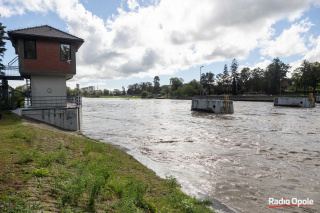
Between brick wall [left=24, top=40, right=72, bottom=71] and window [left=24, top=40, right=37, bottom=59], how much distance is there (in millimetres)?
316

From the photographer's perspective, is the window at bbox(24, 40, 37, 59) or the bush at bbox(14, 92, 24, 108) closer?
the window at bbox(24, 40, 37, 59)

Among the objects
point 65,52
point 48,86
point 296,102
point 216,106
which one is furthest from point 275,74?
point 48,86

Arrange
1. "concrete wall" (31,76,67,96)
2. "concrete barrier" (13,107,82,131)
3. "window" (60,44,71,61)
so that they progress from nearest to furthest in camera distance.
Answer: "concrete barrier" (13,107,82,131) → "concrete wall" (31,76,67,96) → "window" (60,44,71,61)

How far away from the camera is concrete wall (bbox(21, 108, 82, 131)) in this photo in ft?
56.3

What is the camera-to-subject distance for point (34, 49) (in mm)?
19172

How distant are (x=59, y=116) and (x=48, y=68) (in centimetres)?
532

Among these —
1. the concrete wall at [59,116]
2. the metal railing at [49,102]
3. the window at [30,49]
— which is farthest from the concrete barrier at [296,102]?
the window at [30,49]

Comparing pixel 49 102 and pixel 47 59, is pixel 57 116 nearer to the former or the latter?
pixel 49 102

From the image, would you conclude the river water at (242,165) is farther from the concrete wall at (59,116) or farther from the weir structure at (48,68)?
the weir structure at (48,68)

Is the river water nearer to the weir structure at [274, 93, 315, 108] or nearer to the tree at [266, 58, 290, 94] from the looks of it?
the weir structure at [274, 93, 315, 108]

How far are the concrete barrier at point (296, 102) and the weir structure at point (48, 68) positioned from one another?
165 feet

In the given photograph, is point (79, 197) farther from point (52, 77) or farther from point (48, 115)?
point (52, 77)

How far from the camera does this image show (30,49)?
19047 mm

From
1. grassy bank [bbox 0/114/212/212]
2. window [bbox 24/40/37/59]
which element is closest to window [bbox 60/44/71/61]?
window [bbox 24/40/37/59]
